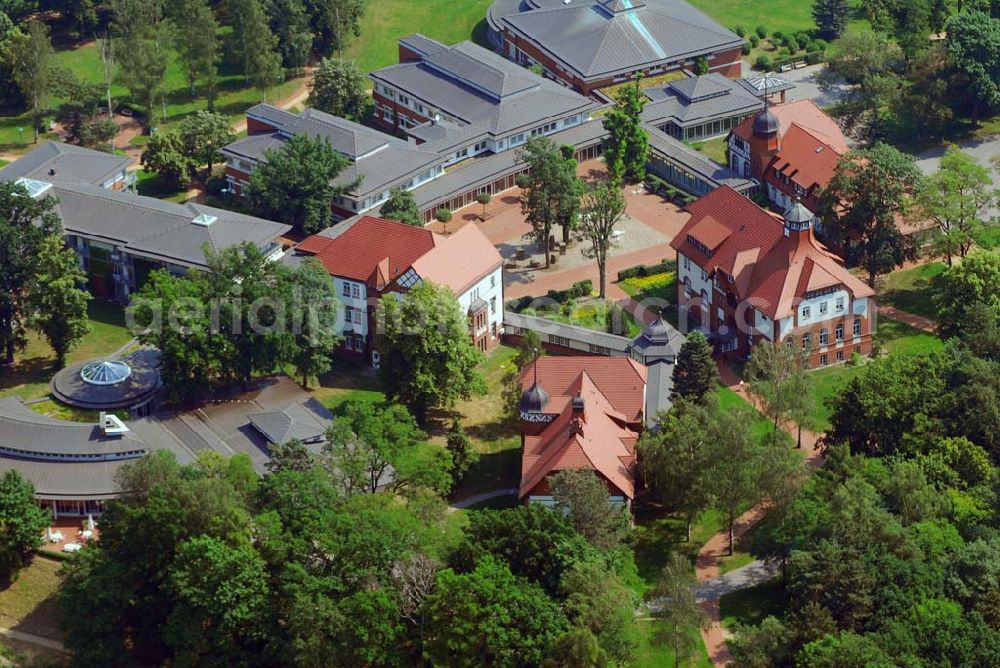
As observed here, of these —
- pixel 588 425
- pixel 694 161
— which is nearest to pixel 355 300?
pixel 588 425

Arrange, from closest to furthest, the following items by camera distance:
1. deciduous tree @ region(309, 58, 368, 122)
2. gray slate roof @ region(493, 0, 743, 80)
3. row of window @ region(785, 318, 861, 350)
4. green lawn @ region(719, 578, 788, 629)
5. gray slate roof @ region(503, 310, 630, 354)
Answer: green lawn @ region(719, 578, 788, 629), row of window @ region(785, 318, 861, 350), gray slate roof @ region(503, 310, 630, 354), deciduous tree @ region(309, 58, 368, 122), gray slate roof @ region(493, 0, 743, 80)

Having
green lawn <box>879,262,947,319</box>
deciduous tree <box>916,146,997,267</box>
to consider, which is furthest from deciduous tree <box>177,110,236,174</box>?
deciduous tree <box>916,146,997,267</box>

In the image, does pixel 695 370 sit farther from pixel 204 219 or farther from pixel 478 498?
pixel 204 219

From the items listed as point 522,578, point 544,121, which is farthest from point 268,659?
point 544,121

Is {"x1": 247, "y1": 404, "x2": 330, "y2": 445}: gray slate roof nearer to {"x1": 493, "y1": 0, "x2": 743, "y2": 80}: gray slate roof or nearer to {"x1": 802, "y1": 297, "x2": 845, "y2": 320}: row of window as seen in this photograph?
{"x1": 802, "y1": 297, "x2": 845, "y2": 320}: row of window

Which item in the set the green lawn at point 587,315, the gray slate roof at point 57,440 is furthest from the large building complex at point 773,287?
the gray slate roof at point 57,440

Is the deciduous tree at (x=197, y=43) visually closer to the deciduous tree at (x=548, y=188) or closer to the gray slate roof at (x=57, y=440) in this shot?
the deciduous tree at (x=548, y=188)

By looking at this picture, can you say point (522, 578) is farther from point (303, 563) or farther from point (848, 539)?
point (848, 539)
